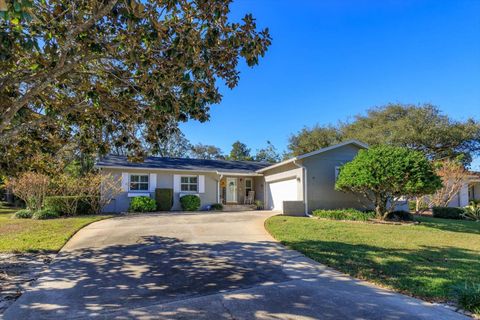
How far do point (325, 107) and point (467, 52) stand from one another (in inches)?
385

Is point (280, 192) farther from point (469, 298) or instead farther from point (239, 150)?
point (239, 150)

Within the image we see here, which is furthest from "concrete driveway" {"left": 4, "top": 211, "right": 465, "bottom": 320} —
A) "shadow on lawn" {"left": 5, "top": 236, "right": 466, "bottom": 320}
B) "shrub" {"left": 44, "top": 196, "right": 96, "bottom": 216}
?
"shrub" {"left": 44, "top": 196, "right": 96, "bottom": 216}

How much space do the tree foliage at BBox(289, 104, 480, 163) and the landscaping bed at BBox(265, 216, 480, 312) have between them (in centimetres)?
1677

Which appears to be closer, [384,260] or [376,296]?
[376,296]

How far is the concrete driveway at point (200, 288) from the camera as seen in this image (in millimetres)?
4035

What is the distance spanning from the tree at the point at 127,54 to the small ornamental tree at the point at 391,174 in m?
9.65

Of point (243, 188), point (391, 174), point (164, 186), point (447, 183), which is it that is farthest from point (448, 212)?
point (164, 186)

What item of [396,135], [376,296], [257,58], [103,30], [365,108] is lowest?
Answer: [376,296]

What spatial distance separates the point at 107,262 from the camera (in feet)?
22.0

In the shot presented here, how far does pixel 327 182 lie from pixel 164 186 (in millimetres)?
10260

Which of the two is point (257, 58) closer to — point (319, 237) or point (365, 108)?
point (319, 237)

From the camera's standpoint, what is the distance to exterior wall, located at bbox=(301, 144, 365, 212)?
55.0ft

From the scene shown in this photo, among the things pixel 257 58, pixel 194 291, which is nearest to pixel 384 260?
pixel 194 291

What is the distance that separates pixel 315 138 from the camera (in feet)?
109
